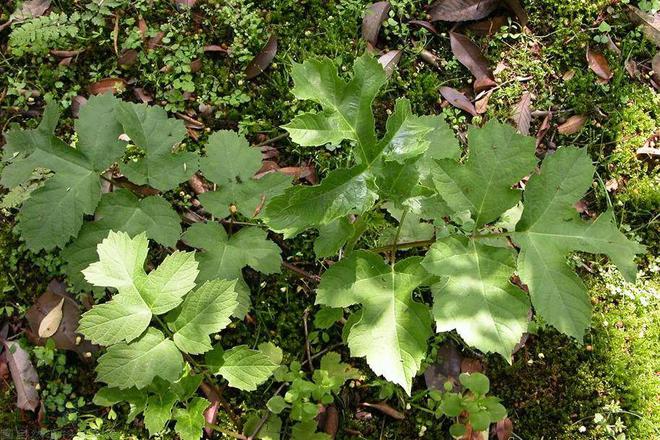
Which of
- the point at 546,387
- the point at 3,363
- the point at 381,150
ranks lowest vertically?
the point at 546,387

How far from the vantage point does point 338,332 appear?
126 inches

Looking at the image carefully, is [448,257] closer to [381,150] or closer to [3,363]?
[381,150]

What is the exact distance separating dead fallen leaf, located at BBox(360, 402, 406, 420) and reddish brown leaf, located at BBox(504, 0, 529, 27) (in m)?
2.31

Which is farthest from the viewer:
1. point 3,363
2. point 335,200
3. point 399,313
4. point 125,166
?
point 3,363

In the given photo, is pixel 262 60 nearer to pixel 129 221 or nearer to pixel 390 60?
pixel 390 60

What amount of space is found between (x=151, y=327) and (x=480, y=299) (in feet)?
4.01

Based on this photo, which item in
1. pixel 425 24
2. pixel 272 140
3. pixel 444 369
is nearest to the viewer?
pixel 444 369

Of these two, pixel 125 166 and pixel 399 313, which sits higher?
pixel 125 166

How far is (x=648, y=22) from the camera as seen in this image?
3.69m

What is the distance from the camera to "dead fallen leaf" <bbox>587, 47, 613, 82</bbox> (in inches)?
143

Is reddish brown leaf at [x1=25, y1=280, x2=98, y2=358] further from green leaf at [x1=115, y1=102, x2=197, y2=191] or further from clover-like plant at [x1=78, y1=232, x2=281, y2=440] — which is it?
green leaf at [x1=115, y1=102, x2=197, y2=191]

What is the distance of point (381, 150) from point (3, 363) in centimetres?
220

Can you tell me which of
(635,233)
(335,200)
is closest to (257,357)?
(335,200)

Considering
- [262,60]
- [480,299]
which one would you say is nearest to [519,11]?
[262,60]
